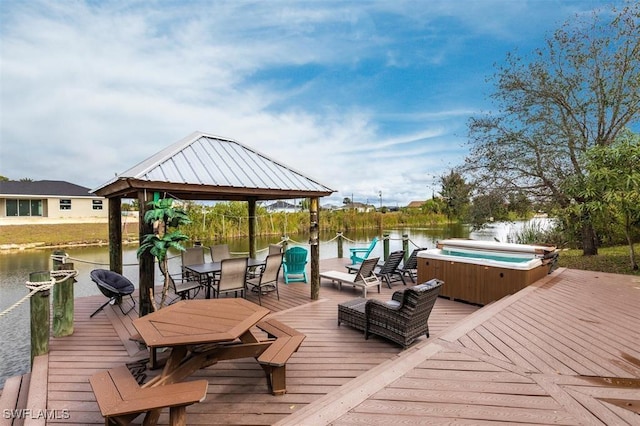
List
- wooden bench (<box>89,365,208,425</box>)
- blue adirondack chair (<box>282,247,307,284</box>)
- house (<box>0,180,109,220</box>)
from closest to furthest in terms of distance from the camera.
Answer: wooden bench (<box>89,365,208,425</box>)
blue adirondack chair (<box>282,247,307,284</box>)
house (<box>0,180,109,220</box>)

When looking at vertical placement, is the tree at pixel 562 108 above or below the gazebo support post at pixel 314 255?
above

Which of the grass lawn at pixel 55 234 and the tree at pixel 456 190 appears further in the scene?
the grass lawn at pixel 55 234

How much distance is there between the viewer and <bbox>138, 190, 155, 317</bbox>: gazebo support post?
3.69 metres

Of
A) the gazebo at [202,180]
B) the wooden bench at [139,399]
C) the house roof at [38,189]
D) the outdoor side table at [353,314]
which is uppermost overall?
the house roof at [38,189]

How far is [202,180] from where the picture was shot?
167 inches

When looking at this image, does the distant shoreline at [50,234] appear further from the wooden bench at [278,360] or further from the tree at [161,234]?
the wooden bench at [278,360]

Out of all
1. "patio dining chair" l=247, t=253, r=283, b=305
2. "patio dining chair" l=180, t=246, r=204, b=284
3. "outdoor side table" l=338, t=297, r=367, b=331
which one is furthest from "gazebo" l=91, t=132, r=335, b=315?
"outdoor side table" l=338, t=297, r=367, b=331

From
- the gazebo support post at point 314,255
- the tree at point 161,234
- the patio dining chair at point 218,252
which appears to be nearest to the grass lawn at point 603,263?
the gazebo support post at point 314,255

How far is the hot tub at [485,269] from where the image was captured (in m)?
4.98

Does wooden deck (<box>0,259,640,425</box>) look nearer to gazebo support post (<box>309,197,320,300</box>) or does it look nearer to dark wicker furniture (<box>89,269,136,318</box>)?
dark wicker furniture (<box>89,269,136,318</box>)

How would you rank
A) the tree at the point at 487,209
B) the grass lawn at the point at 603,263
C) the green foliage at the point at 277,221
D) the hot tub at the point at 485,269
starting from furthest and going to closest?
1. the green foliage at the point at 277,221
2. the tree at the point at 487,209
3. the grass lawn at the point at 603,263
4. the hot tub at the point at 485,269

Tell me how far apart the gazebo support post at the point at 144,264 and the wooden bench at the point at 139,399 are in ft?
5.91

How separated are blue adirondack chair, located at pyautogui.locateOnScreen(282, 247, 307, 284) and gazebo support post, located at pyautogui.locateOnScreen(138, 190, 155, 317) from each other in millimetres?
3141

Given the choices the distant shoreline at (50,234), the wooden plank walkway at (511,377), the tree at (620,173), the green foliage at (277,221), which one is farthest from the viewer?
the green foliage at (277,221)
